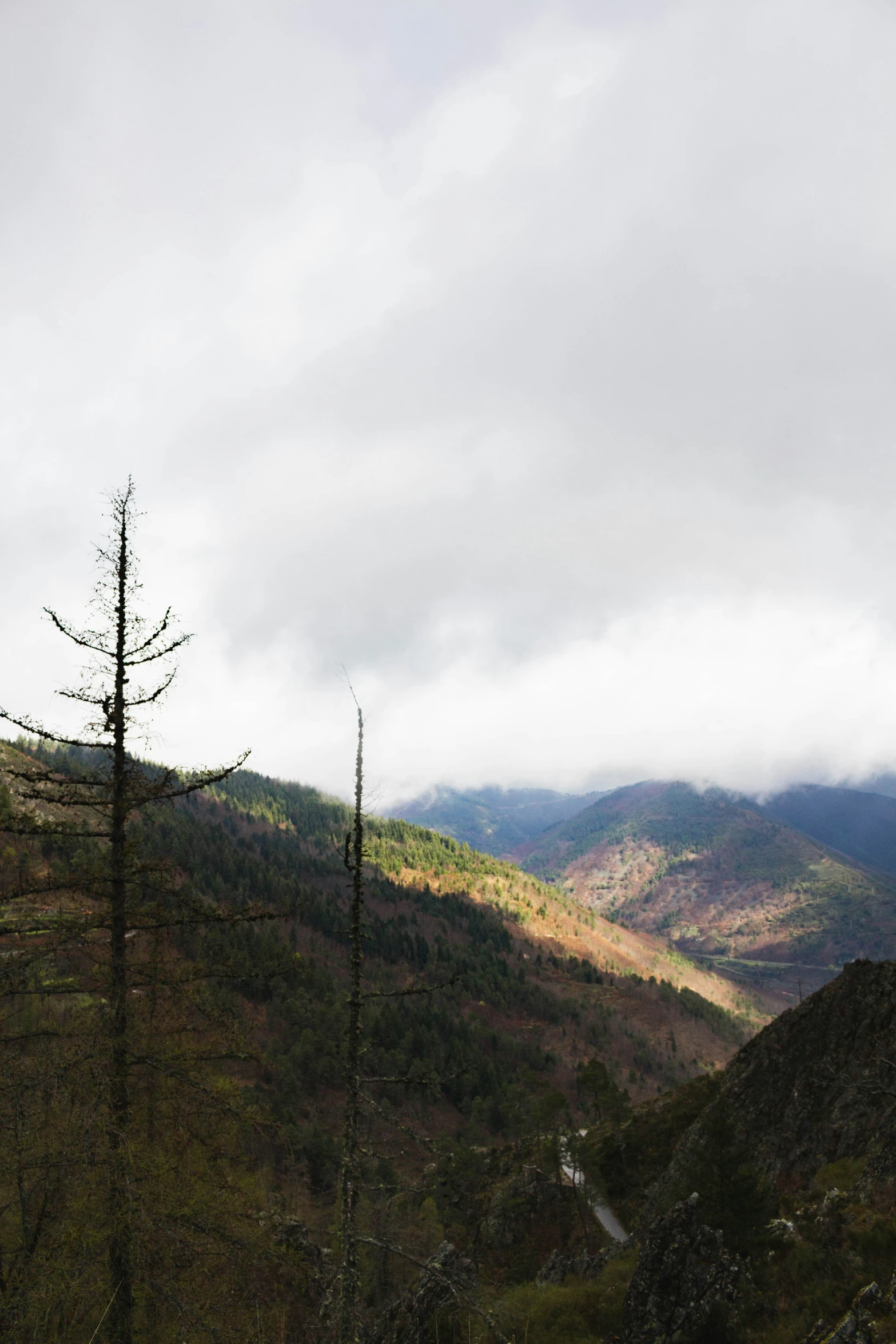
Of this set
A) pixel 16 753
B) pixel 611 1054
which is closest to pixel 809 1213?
pixel 16 753

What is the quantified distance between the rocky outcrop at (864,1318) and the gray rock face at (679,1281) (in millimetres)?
6291

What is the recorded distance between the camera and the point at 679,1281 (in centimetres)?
1981

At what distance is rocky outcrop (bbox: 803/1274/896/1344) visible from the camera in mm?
12602

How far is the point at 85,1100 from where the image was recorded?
37.2ft

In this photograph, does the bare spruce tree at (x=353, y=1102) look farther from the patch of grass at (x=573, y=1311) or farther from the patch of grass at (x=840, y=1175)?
the patch of grass at (x=840, y=1175)

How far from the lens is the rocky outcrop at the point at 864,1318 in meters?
12.6

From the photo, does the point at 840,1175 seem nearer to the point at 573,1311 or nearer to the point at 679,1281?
the point at 679,1281

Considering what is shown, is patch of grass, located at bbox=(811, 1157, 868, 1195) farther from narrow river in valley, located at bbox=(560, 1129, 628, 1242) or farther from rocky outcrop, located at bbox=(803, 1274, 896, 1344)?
narrow river in valley, located at bbox=(560, 1129, 628, 1242)

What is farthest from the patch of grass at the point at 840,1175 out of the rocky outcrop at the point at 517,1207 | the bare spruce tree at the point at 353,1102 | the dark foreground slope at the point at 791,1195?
the rocky outcrop at the point at 517,1207

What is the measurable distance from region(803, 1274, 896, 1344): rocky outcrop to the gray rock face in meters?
6.29

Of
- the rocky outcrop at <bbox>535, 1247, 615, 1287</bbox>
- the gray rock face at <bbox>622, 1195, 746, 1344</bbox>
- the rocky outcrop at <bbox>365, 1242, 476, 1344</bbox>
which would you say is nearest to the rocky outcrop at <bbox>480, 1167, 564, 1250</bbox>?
the rocky outcrop at <bbox>535, 1247, 615, 1287</bbox>

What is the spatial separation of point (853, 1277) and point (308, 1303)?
2908 cm

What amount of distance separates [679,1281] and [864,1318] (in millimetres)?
9333

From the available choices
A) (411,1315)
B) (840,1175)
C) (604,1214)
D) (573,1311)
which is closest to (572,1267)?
(411,1315)
